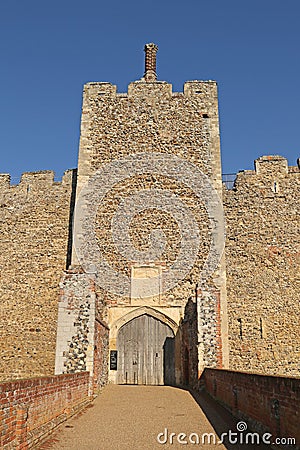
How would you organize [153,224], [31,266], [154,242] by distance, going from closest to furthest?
[154,242] < [153,224] < [31,266]

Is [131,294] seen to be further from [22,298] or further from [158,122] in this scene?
[158,122]

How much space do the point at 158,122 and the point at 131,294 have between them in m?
5.75

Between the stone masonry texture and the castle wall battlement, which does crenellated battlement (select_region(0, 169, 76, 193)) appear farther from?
the castle wall battlement

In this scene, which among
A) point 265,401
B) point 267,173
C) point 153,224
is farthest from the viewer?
point 267,173

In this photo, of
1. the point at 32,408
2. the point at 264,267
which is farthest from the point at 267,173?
the point at 32,408

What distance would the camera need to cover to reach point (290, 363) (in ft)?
45.4

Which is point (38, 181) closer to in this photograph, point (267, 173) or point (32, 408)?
point (267, 173)

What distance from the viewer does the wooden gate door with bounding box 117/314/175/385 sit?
503 inches

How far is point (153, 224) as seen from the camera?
13.9 m

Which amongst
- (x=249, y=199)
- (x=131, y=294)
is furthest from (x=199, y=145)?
(x=131, y=294)

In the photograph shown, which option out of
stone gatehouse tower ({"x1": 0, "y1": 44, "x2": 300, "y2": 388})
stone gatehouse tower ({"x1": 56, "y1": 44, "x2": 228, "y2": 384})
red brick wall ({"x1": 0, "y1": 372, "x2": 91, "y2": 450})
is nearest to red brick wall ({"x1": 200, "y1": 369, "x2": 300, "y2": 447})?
red brick wall ({"x1": 0, "y1": 372, "x2": 91, "y2": 450})

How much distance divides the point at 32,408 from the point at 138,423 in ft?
6.63

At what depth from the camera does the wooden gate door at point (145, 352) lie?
1278cm

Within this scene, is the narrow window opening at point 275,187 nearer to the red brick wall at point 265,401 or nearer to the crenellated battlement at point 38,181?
the crenellated battlement at point 38,181
